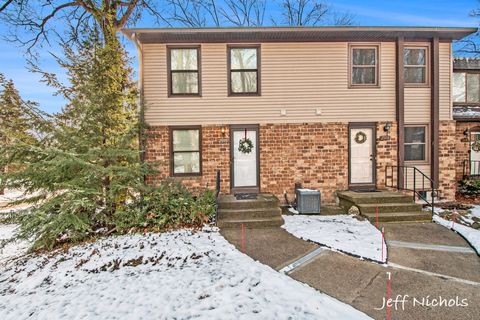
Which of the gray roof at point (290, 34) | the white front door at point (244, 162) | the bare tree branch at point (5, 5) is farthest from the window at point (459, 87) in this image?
the bare tree branch at point (5, 5)

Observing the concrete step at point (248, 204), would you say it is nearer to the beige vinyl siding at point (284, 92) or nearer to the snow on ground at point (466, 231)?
the beige vinyl siding at point (284, 92)

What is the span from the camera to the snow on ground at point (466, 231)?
4835 millimetres

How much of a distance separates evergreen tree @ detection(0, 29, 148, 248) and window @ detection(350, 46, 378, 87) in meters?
6.72

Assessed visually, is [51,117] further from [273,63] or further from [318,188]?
[318,188]

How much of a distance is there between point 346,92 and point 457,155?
16.1 ft

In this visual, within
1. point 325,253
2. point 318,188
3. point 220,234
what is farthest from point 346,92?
point 220,234

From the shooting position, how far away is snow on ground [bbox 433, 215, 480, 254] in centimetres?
483

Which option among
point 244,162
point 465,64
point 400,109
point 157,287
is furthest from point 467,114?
point 157,287

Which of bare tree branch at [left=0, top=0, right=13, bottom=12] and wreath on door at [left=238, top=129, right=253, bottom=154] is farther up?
bare tree branch at [left=0, top=0, right=13, bottom=12]

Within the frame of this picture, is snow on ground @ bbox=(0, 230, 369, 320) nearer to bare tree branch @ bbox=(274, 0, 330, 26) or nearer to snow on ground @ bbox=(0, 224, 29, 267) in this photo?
snow on ground @ bbox=(0, 224, 29, 267)

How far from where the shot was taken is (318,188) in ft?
24.9

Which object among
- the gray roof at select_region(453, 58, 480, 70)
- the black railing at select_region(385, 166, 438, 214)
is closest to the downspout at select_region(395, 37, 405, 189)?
the black railing at select_region(385, 166, 438, 214)

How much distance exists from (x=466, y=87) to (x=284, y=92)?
7344 millimetres

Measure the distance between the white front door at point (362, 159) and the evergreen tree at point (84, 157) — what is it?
244 inches
